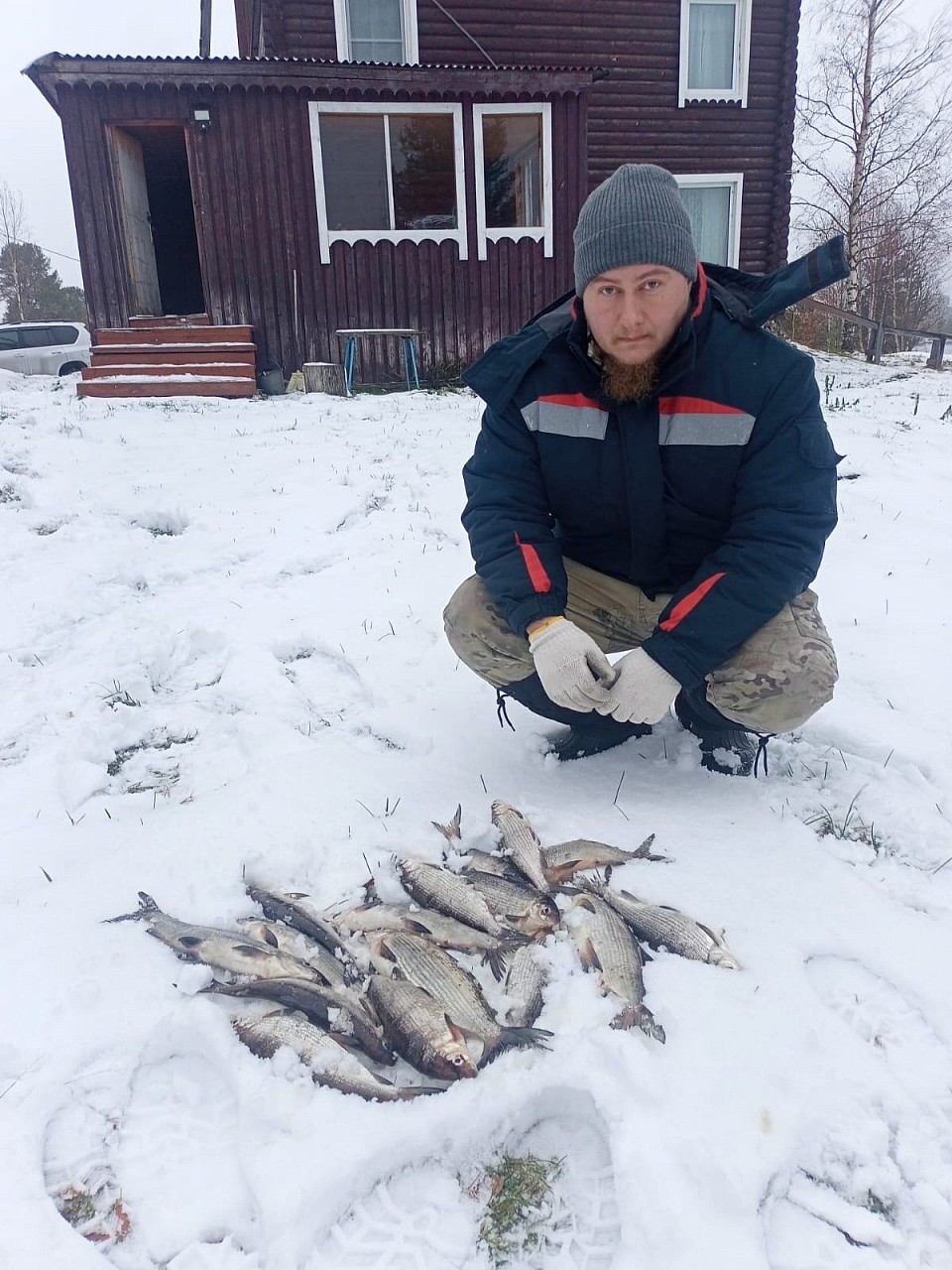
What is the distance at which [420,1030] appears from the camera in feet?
5.04

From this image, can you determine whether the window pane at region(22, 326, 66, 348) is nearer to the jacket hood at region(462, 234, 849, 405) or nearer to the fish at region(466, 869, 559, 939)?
the jacket hood at region(462, 234, 849, 405)

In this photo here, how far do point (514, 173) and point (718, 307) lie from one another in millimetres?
10449

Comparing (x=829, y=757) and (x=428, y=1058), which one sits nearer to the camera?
(x=428, y=1058)

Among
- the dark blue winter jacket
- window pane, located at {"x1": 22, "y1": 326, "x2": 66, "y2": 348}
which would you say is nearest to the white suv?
window pane, located at {"x1": 22, "y1": 326, "x2": 66, "y2": 348}

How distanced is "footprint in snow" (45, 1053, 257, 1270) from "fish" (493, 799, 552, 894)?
86 centimetres

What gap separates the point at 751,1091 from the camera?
4.66ft

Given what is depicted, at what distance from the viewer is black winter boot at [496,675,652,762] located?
255 cm

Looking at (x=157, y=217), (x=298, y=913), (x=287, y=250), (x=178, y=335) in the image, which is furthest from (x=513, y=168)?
(x=298, y=913)

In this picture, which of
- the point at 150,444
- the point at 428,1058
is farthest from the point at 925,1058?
the point at 150,444

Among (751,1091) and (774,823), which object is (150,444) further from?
(751,1091)

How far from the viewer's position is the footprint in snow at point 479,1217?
4.04ft

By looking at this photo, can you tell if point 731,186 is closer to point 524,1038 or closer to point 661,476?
point 661,476

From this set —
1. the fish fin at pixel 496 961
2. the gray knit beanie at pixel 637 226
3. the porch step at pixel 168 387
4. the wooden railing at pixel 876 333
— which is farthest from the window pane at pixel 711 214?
the fish fin at pixel 496 961

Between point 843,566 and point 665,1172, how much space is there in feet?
11.5
